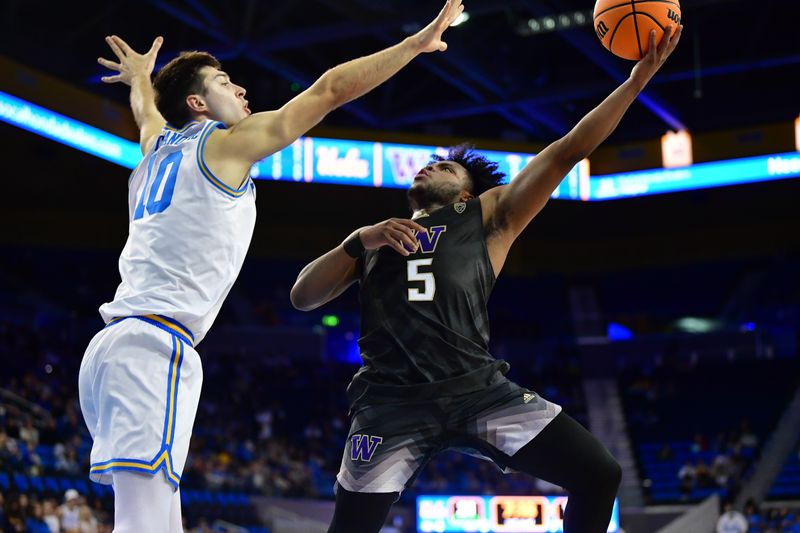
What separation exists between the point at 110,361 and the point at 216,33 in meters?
15.8

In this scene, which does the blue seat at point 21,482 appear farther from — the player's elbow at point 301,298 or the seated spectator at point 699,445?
the seated spectator at point 699,445

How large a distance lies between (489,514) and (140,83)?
14.5 metres

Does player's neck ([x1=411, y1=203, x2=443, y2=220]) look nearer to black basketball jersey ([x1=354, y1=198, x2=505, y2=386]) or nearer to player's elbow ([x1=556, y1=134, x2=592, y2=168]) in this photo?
black basketball jersey ([x1=354, y1=198, x2=505, y2=386])

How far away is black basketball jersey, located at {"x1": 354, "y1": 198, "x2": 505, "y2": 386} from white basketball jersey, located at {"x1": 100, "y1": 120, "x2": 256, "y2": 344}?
0.79 m

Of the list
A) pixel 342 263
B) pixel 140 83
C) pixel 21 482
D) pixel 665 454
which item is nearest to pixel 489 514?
pixel 665 454

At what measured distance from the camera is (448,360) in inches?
162

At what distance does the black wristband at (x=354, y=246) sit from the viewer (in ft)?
14.1

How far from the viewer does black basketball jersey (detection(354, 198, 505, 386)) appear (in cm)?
413

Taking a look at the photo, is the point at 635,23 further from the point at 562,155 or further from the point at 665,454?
the point at 665,454

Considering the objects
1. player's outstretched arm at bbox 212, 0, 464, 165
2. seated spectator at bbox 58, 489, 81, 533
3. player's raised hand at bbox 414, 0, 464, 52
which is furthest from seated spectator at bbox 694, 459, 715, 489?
player's outstretched arm at bbox 212, 0, 464, 165

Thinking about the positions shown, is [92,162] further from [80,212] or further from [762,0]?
[762,0]

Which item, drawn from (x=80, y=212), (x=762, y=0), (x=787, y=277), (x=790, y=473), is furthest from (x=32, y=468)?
(x=787, y=277)

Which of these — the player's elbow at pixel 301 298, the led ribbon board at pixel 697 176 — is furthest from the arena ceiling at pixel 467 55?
the player's elbow at pixel 301 298

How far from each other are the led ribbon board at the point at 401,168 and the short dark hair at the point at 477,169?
1514 cm
